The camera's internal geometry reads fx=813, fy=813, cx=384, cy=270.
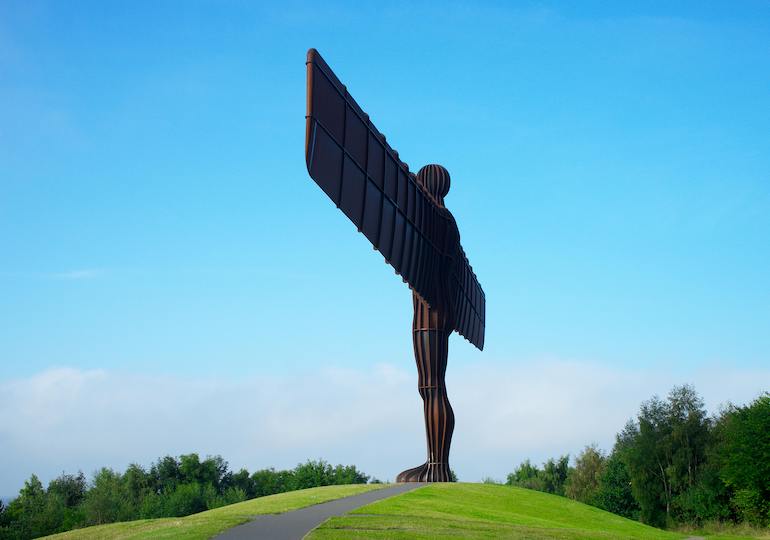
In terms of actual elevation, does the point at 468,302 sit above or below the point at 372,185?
below

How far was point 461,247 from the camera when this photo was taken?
36719 millimetres

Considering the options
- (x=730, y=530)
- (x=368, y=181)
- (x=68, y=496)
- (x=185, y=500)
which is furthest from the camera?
(x=68, y=496)

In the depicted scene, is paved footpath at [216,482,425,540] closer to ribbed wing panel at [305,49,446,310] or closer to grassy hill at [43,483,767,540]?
grassy hill at [43,483,767,540]

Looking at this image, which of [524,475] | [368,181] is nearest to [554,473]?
[524,475]

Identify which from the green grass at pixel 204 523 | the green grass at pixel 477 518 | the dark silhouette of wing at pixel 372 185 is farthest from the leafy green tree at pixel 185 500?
the green grass at pixel 477 518

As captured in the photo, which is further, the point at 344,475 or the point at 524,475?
the point at 524,475

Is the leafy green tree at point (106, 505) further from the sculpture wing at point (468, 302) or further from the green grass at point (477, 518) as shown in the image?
the green grass at point (477, 518)

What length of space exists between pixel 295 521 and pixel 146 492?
5460 centimetres

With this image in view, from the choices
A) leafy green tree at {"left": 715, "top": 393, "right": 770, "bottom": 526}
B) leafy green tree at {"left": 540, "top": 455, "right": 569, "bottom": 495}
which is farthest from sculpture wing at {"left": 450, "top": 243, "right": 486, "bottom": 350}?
leafy green tree at {"left": 540, "top": 455, "right": 569, "bottom": 495}

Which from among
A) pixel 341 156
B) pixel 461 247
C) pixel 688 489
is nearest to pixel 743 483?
pixel 688 489

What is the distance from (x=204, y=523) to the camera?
856 inches

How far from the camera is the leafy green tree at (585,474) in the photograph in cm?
7638

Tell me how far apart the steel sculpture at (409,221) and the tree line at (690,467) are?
60.9 ft

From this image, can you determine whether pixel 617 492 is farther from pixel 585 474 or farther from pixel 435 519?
pixel 435 519
